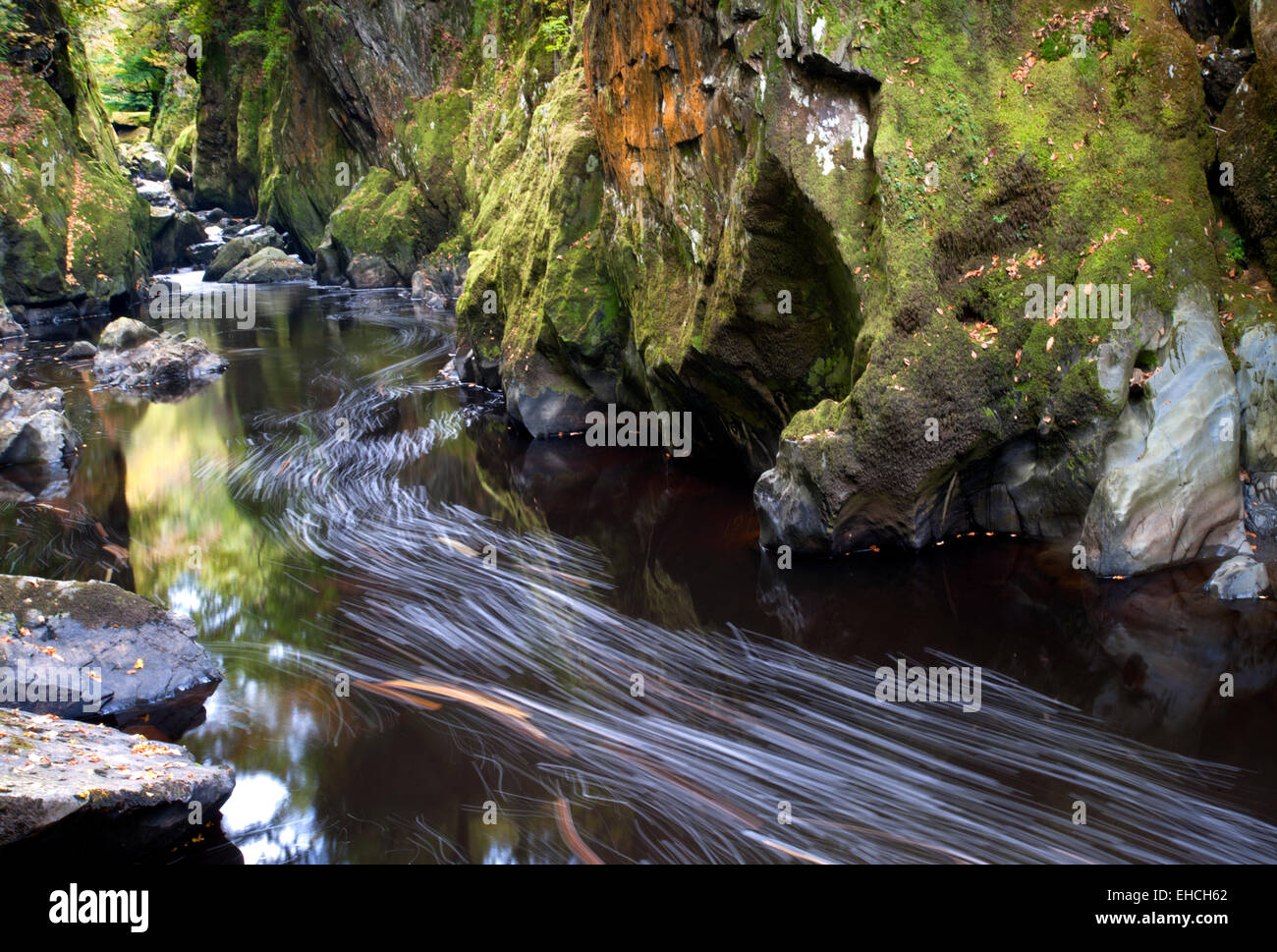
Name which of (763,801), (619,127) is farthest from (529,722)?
(619,127)

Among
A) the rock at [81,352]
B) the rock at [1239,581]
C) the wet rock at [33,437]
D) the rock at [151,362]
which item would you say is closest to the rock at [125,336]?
the rock at [151,362]

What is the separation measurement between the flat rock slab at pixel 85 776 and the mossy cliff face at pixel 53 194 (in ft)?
69.1

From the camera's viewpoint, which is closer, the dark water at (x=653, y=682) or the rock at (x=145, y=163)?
the dark water at (x=653, y=682)

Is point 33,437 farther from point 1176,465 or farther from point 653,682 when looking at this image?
point 1176,465

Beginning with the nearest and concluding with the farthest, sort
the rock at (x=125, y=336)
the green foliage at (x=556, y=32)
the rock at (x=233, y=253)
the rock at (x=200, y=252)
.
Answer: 1. the green foliage at (x=556, y=32)
2. the rock at (x=125, y=336)
3. the rock at (x=233, y=253)
4. the rock at (x=200, y=252)

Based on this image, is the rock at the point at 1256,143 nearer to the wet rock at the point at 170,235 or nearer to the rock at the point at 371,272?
the rock at the point at 371,272

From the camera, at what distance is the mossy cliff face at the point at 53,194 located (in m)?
21.5

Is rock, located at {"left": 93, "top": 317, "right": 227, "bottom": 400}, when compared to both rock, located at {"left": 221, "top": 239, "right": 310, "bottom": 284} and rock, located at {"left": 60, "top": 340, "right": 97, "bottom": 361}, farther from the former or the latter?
rock, located at {"left": 221, "top": 239, "right": 310, "bottom": 284}

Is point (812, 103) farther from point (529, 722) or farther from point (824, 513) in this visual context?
point (529, 722)

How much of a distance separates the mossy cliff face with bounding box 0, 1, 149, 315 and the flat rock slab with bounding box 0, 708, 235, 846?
21048mm

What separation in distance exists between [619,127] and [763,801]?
298 inches

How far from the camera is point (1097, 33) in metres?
6.99

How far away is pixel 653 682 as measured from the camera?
5977 millimetres

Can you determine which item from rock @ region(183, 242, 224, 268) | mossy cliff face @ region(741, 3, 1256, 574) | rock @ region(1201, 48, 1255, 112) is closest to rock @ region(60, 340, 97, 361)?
rock @ region(183, 242, 224, 268)
